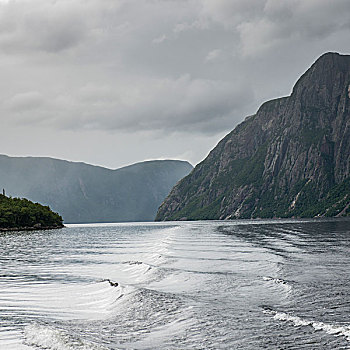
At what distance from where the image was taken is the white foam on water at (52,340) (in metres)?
18.5

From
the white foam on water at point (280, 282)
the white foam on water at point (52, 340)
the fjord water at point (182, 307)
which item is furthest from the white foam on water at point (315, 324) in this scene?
the white foam on water at point (52, 340)

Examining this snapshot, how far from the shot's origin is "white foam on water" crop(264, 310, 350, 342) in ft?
64.3

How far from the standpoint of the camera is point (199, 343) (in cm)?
1900

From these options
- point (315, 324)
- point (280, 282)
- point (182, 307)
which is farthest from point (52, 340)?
point (280, 282)

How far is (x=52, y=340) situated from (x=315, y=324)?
12151mm

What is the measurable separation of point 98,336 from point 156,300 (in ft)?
29.5

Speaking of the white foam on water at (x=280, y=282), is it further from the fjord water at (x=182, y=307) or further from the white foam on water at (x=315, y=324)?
the white foam on water at (x=315, y=324)

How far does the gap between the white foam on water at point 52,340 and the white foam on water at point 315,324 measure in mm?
9552

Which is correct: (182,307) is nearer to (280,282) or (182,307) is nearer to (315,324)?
(315,324)

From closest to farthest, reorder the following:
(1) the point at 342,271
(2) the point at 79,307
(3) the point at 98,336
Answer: (3) the point at 98,336 < (2) the point at 79,307 < (1) the point at 342,271

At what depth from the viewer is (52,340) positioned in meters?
19.6

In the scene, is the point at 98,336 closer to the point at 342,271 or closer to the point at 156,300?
the point at 156,300

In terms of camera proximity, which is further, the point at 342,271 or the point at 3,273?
the point at 3,273

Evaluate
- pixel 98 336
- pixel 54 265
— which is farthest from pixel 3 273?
pixel 98 336
